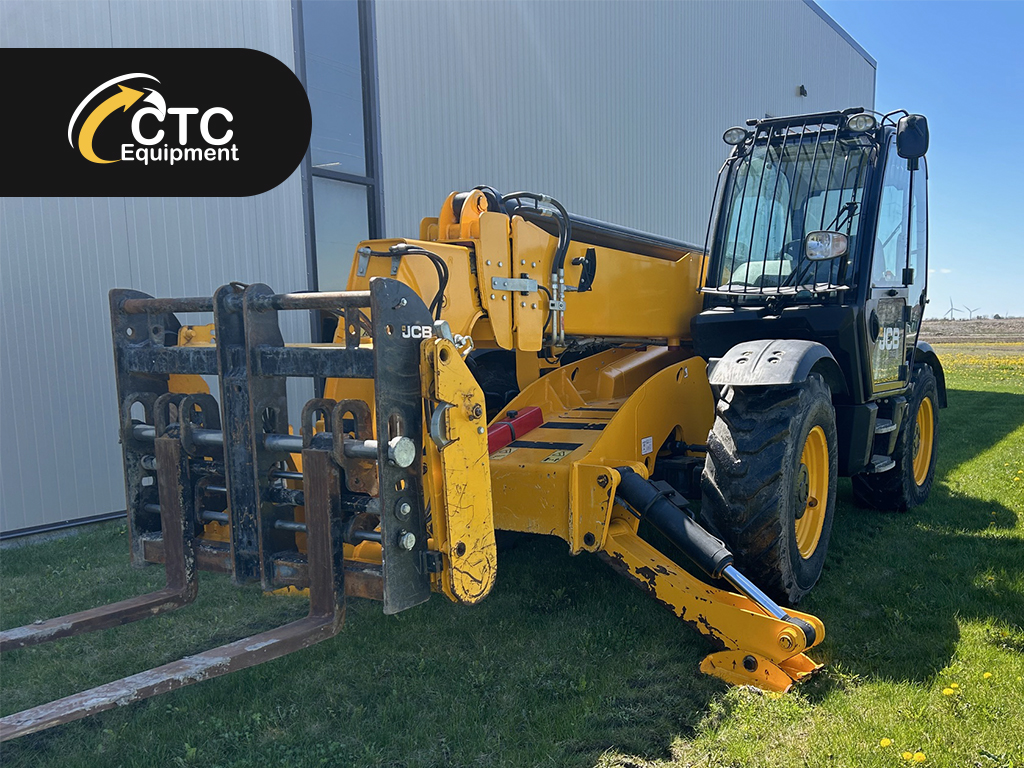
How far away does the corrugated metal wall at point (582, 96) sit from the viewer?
890cm

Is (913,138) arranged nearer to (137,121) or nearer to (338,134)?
(338,134)

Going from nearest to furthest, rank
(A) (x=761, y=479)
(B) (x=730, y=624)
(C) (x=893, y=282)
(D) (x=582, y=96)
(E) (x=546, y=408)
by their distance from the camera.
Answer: (B) (x=730, y=624)
(A) (x=761, y=479)
(E) (x=546, y=408)
(C) (x=893, y=282)
(D) (x=582, y=96)

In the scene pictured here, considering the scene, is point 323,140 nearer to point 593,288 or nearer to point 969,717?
point 593,288

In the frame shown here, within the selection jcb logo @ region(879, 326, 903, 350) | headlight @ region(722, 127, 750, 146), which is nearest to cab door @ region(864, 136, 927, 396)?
jcb logo @ region(879, 326, 903, 350)

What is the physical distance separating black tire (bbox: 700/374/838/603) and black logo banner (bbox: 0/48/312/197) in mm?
5215

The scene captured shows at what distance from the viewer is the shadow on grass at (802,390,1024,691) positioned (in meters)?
3.88

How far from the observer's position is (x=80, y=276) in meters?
6.55

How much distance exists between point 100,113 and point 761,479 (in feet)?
19.2

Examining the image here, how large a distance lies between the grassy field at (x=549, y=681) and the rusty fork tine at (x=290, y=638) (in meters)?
0.48

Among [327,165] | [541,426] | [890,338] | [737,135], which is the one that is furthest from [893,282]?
[327,165]

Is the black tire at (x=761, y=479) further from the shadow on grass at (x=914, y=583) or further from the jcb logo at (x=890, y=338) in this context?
the jcb logo at (x=890, y=338)

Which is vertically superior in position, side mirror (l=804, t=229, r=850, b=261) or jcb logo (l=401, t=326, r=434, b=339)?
side mirror (l=804, t=229, r=850, b=261)

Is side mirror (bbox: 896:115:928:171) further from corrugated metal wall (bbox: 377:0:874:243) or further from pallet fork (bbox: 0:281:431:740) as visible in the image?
corrugated metal wall (bbox: 377:0:874:243)

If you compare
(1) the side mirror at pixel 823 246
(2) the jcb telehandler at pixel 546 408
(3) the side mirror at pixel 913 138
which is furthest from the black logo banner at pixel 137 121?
(3) the side mirror at pixel 913 138
